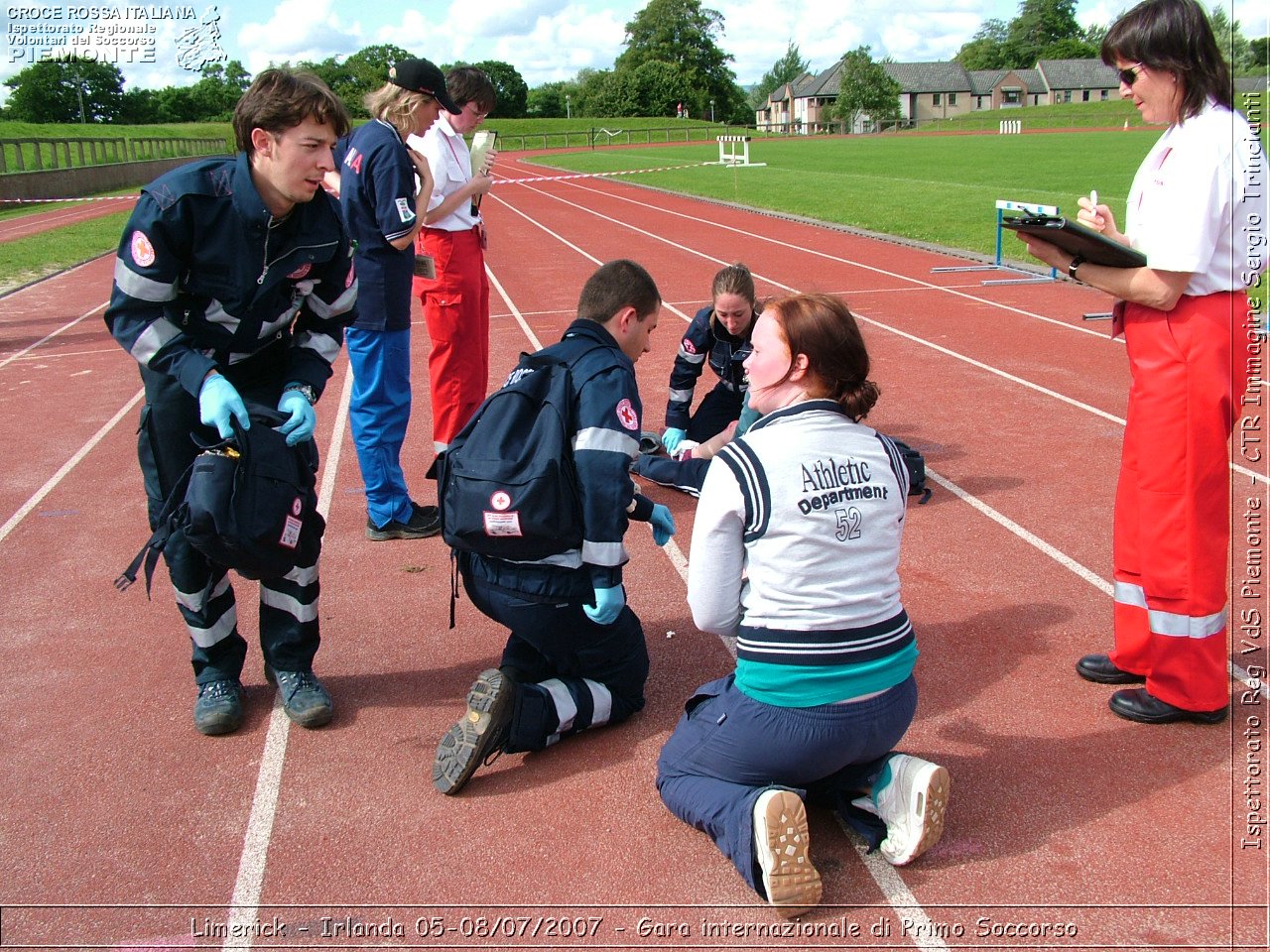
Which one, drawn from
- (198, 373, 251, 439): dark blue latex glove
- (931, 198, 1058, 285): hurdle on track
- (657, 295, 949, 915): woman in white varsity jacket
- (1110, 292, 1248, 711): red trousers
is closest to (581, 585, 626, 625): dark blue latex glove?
(657, 295, 949, 915): woman in white varsity jacket

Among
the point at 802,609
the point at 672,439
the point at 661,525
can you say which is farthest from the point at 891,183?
the point at 802,609

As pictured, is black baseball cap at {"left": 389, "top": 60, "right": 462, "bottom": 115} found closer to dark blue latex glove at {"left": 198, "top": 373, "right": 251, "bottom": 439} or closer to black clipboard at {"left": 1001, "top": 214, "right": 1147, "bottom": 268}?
dark blue latex glove at {"left": 198, "top": 373, "right": 251, "bottom": 439}

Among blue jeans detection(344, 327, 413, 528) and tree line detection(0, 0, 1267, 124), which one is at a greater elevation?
tree line detection(0, 0, 1267, 124)

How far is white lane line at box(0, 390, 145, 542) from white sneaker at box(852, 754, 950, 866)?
4982 millimetres

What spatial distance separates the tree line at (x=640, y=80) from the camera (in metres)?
65.8

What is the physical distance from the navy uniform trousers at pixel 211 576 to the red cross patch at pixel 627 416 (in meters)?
1.19

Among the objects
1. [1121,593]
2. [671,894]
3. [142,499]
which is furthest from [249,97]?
[142,499]

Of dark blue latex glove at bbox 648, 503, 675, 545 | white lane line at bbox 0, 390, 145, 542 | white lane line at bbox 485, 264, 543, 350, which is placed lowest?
white lane line at bbox 0, 390, 145, 542

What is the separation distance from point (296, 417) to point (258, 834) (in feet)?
4.24

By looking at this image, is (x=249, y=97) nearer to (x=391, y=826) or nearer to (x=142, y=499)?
(x=391, y=826)

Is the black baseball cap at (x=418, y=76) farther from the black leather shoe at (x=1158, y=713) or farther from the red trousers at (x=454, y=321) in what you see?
the black leather shoe at (x=1158, y=713)

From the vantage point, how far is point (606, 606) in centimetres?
325

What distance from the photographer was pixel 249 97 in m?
3.25

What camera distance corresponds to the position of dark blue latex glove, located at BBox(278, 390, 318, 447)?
3451 millimetres
